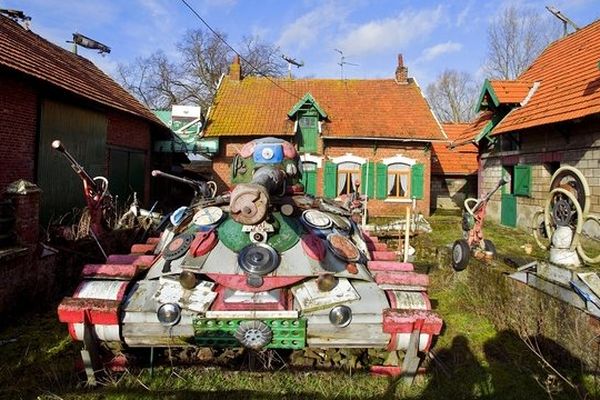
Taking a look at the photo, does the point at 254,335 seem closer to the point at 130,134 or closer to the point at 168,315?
the point at 168,315

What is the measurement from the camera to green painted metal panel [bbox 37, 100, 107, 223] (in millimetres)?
9672

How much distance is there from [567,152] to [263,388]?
10.4 m

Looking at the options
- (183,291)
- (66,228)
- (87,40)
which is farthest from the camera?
(87,40)

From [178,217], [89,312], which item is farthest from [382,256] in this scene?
[89,312]

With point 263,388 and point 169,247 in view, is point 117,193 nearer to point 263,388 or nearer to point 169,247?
point 169,247

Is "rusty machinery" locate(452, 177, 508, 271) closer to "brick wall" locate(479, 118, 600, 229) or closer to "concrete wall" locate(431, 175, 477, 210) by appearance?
"brick wall" locate(479, 118, 600, 229)

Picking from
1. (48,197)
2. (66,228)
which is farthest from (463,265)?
(48,197)

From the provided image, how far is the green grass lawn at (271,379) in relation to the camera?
3.68 m

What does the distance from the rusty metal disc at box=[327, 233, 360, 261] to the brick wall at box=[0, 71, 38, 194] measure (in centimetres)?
721

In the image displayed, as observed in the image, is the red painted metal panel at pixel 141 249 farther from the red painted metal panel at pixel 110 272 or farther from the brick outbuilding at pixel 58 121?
the brick outbuilding at pixel 58 121

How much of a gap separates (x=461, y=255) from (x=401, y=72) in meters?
15.6

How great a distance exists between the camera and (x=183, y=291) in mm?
3938

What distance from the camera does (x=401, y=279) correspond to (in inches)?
160

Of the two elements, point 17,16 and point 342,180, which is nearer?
point 17,16
